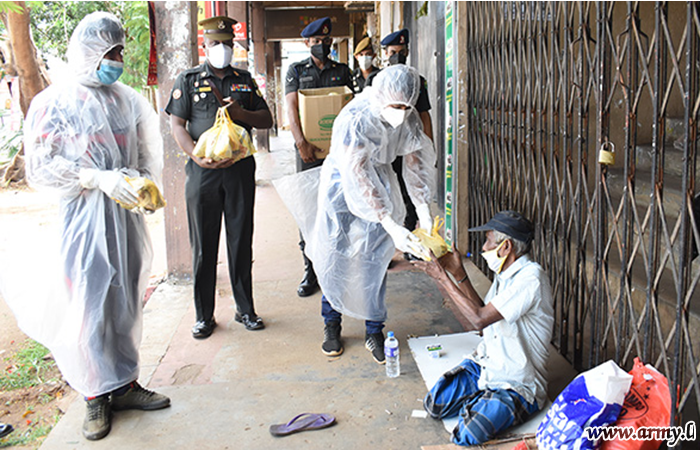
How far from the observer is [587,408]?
2188 mm

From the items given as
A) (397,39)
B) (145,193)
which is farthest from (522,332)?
(397,39)

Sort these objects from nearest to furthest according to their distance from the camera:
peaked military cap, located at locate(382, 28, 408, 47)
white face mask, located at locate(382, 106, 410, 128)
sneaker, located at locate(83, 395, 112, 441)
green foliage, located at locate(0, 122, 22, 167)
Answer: sneaker, located at locate(83, 395, 112, 441) < white face mask, located at locate(382, 106, 410, 128) < peaked military cap, located at locate(382, 28, 408, 47) < green foliage, located at locate(0, 122, 22, 167)

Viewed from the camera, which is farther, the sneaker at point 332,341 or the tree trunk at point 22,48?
the tree trunk at point 22,48

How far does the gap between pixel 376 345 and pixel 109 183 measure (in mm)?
1800

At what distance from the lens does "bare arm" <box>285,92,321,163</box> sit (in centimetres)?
463

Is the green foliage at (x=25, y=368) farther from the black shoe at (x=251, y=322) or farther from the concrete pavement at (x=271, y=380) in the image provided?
the black shoe at (x=251, y=322)

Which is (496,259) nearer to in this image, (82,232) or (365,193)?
(365,193)

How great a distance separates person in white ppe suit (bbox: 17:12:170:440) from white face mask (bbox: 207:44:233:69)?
889 millimetres

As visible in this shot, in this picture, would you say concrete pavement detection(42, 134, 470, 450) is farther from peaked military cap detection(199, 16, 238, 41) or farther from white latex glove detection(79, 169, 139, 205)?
peaked military cap detection(199, 16, 238, 41)

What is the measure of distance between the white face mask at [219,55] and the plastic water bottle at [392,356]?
6.55ft

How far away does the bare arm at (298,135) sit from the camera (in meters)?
4.63

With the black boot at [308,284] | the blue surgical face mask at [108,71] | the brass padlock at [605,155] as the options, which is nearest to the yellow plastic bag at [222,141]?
the blue surgical face mask at [108,71]

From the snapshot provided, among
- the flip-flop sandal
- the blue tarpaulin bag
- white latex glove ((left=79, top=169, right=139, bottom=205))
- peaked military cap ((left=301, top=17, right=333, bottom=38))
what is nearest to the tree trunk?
peaked military cap ((left=301, top=17, right=333, bottom=38))

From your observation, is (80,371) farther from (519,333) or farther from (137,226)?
(519,333)
